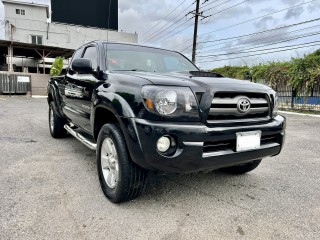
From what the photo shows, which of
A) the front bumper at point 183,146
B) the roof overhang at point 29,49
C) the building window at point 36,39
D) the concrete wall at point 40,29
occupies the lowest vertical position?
→ the front bumper at point 183,146

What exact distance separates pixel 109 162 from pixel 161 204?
70 cm

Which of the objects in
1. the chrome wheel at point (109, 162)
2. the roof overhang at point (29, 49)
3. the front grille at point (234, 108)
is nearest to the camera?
Result: the front grille at point (234, 108)

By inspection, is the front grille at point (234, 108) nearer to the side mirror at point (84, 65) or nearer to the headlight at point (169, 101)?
the headlight at point (169, 101)

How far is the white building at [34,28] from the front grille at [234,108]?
2449cm

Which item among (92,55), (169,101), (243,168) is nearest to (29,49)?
(92,55)

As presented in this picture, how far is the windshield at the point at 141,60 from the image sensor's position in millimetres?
3646

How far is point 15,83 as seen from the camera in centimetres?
2044

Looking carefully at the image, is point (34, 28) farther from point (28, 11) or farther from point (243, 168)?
point (243, 168)

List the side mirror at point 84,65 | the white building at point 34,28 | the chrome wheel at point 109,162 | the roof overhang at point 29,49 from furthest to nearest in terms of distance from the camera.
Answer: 1. the white building at point 34,28
2. the roof overhang at point 29,49
3. the side mirror at point 84,65
4. the chrome wheel at point 109,162

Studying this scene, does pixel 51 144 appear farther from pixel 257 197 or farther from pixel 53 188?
pixel 257 197

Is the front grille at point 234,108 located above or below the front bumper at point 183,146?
above

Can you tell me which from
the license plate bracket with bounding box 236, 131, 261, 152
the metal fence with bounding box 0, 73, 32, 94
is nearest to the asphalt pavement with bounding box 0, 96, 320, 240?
→ the license plate bracket with bounding box 236, 131, 261, 152

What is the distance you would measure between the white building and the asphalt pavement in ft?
78.0

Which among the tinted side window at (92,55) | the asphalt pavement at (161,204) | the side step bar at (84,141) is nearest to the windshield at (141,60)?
the tinted side window at (92,55)
